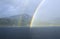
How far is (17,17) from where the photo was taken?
21.7 m

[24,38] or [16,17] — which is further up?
[16,17]

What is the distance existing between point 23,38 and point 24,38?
417mm

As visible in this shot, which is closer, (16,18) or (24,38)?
(24,38)

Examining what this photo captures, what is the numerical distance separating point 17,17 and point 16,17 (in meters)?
0.69

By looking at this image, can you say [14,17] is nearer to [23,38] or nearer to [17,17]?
[17,17]

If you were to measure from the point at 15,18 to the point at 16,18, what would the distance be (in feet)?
0.57

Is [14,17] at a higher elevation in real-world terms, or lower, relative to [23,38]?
higher

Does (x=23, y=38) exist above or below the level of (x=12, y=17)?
below

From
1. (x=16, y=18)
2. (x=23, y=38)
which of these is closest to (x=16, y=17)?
(x=16, y=18)

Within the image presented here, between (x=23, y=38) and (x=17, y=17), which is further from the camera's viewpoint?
(x=17, y=17)

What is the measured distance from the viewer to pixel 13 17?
2200 cm

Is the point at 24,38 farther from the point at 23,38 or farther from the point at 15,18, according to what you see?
the point at 15,18

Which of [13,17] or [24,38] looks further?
[13,17]

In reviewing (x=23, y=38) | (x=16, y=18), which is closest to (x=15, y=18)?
(x=16, y=18)
